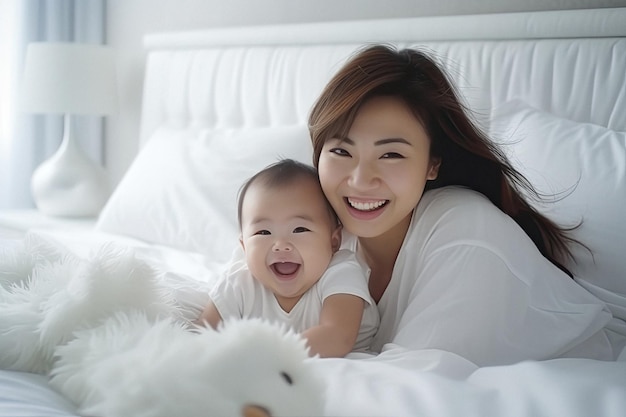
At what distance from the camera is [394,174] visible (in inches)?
51.2

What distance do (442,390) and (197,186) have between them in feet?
4.87

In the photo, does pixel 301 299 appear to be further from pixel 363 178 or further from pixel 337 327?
pixel 363 178

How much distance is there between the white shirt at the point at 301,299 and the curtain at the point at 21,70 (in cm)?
230

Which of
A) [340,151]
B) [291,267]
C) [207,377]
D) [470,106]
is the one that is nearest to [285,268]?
[291,267]

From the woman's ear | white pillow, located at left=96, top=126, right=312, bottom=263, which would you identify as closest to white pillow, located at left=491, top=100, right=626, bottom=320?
the woman's ear

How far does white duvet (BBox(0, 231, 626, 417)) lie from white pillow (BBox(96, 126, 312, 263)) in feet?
3.69

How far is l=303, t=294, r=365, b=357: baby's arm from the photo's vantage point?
1.17 meters

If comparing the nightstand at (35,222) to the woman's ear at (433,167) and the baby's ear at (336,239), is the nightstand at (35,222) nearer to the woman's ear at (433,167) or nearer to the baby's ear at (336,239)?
the baby's ear at (336,239)

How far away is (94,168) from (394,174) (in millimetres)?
2091

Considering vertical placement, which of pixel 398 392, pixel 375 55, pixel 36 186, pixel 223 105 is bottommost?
pixel 36 186

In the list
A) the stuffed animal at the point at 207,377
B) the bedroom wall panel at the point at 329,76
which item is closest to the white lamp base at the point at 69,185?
the bedroom wall panel at the point at 329,76

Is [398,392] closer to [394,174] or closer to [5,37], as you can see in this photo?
[394,174]

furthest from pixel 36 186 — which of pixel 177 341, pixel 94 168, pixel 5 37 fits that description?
pixel 177 341

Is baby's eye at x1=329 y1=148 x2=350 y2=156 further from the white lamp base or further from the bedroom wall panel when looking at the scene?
the white lamp base
